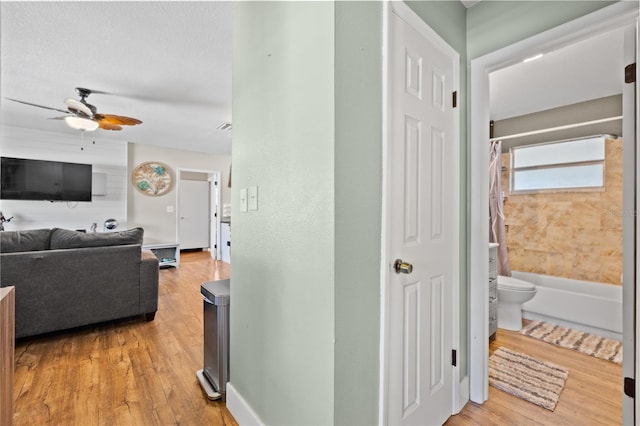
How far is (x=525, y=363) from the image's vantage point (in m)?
2.08

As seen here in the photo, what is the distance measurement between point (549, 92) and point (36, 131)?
7262 mm

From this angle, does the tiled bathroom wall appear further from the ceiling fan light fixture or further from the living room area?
the ceiling fan light fixture

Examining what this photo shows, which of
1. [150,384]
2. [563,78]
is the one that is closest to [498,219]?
[563,78]

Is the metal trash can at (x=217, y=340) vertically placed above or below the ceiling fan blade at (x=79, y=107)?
below

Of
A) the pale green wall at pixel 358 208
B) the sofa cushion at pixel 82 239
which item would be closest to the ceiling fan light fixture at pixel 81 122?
the sofa cushion at pixel 82 239

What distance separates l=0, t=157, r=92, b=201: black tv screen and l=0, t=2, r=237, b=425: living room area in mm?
18

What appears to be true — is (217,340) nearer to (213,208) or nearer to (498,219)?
(498,219)

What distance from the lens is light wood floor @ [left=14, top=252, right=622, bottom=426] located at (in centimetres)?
153

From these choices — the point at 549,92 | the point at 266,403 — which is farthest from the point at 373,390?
the point at 549,92

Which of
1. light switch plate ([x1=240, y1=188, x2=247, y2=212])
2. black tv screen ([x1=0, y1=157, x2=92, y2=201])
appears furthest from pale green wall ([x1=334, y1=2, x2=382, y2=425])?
black tv screen ([x1=0, y1=157, x2=92, y2=201])

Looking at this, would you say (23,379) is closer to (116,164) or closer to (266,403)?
(266,403)

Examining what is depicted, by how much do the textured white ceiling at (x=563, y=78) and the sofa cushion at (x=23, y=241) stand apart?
13.6 ft

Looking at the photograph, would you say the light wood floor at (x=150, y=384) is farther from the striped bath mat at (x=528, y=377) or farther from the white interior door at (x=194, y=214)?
the white interior door at (x=194, y=214)

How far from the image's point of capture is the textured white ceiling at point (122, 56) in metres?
1.95
